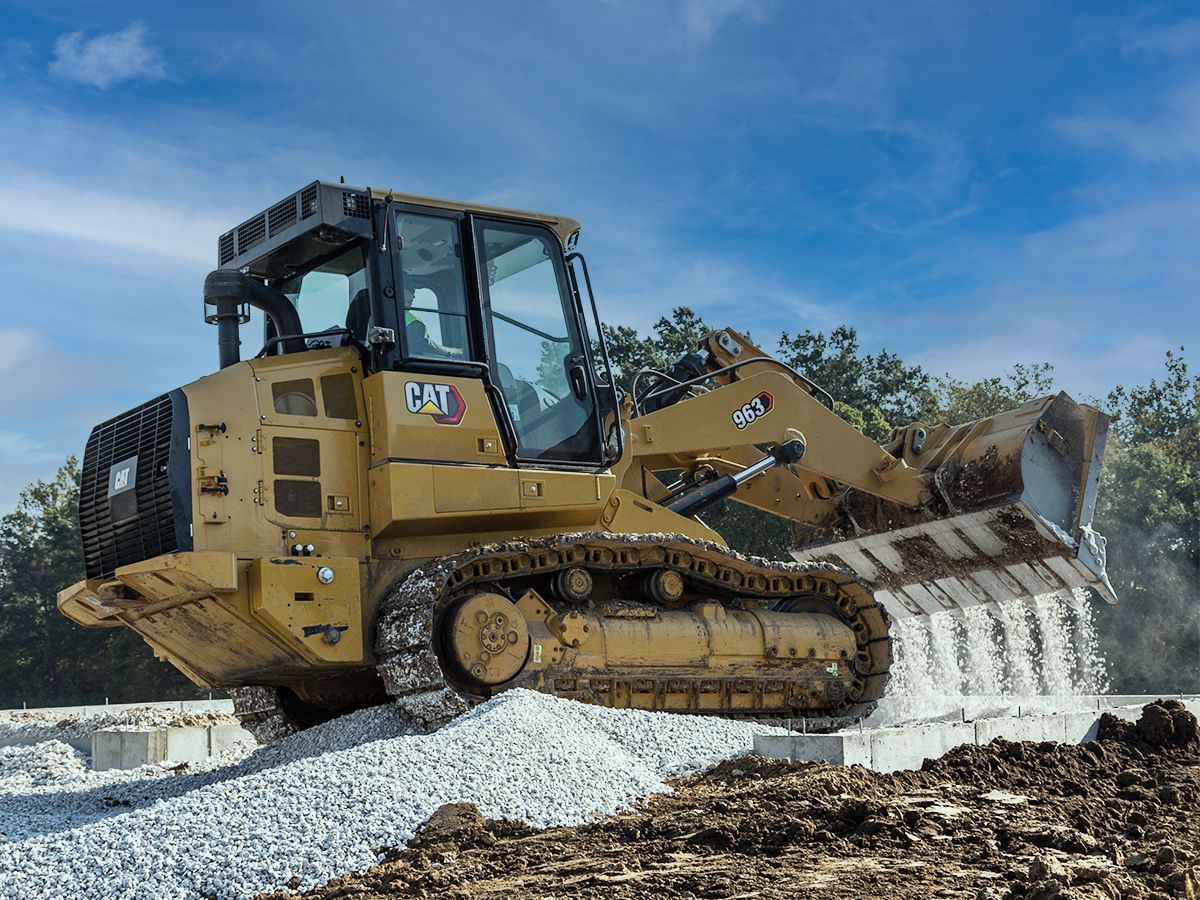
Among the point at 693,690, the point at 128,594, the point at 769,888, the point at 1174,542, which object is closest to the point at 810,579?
the point at 693,690

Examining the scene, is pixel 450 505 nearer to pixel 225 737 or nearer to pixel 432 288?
pixel 432 288

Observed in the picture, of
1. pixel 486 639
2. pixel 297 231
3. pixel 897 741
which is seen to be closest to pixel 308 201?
pixel 297 231

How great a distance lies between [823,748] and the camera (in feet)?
25.7

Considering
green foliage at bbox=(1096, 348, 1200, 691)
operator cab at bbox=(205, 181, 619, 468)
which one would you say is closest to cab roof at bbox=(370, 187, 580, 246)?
operator cab at bbox=(205, 181, 619, 468)

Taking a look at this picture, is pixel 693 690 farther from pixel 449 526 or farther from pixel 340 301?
pixel 340 301

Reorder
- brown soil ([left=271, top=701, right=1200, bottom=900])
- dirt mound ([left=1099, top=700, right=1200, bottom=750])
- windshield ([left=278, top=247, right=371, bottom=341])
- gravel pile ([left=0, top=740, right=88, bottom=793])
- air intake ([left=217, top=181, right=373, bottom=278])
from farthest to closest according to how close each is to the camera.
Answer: gravel pile ([left=0, top=740, right=88, bottom=793]) < windshield ([left=278, top=247, right=371, bottom=341]) < air intake ([left=217, top=181, right=373, bottom=278]) < dirt mound ([left=1099, top=700, right=1200, bottom=750]) < brown soil ([left=271, top=701, right=1200, bottom=900])

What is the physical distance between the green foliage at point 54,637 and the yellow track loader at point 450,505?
26541 mm

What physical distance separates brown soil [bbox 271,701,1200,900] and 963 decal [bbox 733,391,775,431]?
4087 millimetres

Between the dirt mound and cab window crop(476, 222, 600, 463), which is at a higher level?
cab window crop(476, 222, 600, 463)

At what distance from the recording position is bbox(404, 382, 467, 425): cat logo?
30.7 feet

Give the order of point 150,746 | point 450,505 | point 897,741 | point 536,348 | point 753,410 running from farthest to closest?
point 150,746, point 753,410, point 536,348, point 450,505, point 897,741

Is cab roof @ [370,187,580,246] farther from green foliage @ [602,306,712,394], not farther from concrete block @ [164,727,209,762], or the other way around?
green foliage @ [602,306,712,394]

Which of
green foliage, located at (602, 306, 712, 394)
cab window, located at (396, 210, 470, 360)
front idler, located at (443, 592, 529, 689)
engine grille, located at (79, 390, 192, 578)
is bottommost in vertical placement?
front idler, located at (443, 592, 529, 689)

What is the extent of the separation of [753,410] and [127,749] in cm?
623
